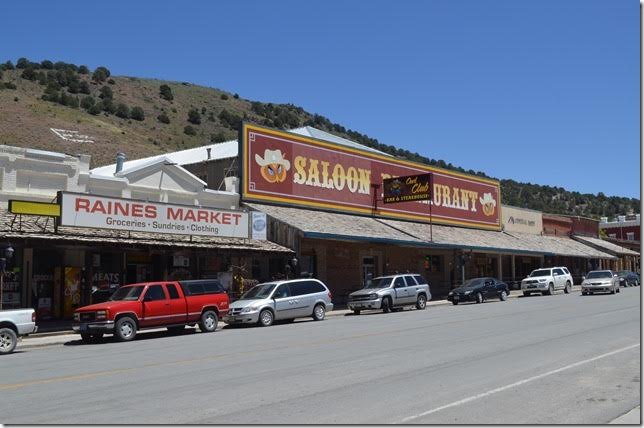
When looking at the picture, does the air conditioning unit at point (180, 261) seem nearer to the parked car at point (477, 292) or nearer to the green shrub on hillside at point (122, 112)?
the parked car at point (477, 292)

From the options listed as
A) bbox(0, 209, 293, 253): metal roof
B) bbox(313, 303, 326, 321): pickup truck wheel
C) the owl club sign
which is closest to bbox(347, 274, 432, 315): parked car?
bbox(313, 303, 326, 321): pickup truck wheel

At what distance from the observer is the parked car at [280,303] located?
24234 mm

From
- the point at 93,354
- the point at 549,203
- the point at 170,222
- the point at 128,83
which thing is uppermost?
the point at 128,83

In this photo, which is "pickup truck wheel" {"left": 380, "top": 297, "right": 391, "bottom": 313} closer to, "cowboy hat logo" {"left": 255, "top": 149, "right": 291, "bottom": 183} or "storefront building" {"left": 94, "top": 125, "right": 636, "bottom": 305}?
"storefront building" {"left": 94, "top": 125, "right": 636, "bottom": 305}

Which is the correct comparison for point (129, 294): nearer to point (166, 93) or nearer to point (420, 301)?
point (420, 301)

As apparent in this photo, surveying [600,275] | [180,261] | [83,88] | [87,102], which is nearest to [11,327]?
[180,261]

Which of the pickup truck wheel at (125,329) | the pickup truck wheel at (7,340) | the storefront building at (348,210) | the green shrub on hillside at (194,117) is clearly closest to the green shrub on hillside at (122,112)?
the green shrub on hillside at (194,117)

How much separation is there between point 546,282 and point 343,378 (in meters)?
33.7

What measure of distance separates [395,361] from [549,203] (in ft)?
464

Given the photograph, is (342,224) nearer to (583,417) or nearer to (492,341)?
(492,341)

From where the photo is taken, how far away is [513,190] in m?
152

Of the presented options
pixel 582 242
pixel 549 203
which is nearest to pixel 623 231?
pixel 582 242

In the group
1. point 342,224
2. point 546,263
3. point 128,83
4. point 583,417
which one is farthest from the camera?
point 128,83

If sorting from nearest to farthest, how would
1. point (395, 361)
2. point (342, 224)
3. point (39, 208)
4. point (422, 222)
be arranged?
point (395, 361) < point (39, 208) < point (342, 224) < point (422, 222)
